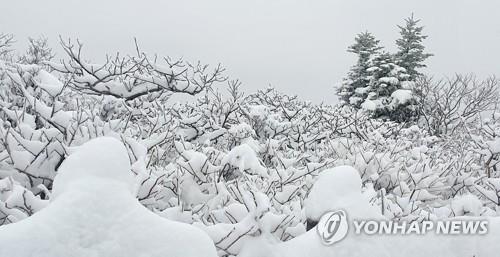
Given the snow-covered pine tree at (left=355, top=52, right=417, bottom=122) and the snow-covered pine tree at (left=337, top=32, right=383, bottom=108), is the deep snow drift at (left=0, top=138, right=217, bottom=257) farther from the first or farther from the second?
the snow-covered pine tree at (left=337, top=32, right=383, bottom=108)

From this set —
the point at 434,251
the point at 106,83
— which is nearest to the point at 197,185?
the point at 434,251

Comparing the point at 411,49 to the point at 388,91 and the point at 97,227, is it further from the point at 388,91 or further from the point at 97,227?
the point at 97,227

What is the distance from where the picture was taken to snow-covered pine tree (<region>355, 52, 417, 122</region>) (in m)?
23.9

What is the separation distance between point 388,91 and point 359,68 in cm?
323

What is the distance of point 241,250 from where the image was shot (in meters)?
2.70

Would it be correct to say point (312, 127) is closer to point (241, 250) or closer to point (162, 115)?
point (162, 115)

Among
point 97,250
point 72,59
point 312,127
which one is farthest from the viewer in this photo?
point 312,127

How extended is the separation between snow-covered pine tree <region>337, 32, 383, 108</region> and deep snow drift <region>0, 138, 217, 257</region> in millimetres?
→ 26263

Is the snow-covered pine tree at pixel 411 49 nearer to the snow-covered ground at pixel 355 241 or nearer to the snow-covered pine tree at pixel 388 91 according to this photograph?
the snow-covered pine tree at pixel 388 91

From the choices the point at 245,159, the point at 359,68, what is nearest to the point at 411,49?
the point at 359,68

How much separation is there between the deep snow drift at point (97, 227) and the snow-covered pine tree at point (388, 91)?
22847mm

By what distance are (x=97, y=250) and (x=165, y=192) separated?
243 centimetres

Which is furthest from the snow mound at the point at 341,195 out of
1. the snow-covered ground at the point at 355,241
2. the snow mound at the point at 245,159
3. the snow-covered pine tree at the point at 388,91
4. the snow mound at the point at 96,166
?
the snow-covered pine tree at the point at 388,91

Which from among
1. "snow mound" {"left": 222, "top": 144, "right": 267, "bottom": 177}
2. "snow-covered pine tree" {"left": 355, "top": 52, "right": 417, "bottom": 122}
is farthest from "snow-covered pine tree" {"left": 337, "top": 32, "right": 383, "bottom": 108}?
"snow mound" {"left": 222, "top": 144, "right": 267, "bottom": 177}
